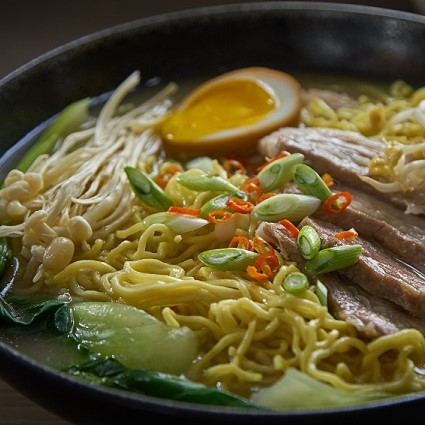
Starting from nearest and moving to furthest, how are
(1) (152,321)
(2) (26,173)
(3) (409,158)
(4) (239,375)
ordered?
(4) (239,375), (1) (152,321), (3) (409,158), (2) (26,173)

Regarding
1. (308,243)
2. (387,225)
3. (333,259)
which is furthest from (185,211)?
(387,225)

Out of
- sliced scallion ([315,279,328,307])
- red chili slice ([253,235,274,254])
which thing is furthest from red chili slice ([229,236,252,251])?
sliced scallion ([315,279,328,307])

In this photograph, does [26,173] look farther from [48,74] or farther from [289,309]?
[289,309]

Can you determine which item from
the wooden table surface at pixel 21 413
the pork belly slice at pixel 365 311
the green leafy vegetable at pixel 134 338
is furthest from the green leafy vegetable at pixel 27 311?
the pork belly slice at pixel 365 311

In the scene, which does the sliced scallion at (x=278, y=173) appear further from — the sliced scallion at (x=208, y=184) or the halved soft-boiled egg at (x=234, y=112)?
the halved soft-boiled egg at (x=234, y=112)

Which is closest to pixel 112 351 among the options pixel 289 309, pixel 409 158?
pixel 289 309

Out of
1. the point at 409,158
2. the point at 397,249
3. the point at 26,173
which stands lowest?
the point at 397,249

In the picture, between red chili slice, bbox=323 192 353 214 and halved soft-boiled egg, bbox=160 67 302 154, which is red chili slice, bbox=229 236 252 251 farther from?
halved soft-boiled egg, bbox=160 67 302 154
